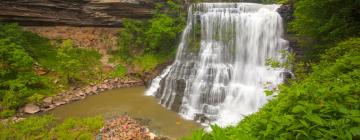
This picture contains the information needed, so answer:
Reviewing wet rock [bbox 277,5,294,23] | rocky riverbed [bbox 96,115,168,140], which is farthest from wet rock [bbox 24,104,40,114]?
wet rock [bbox 277,5,294,23]

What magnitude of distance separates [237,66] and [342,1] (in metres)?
7.99

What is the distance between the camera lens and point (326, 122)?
2.72m

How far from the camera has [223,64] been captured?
1602 centimetres

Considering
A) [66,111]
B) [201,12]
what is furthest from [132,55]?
[66,111]

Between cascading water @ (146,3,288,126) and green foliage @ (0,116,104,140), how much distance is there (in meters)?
4.86

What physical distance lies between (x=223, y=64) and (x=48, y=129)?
10.5m

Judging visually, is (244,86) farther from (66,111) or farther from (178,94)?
(66,111)

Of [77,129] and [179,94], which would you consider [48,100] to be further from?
[179,94]

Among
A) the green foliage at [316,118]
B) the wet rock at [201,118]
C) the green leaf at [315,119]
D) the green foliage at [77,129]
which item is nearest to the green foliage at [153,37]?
the wet rock at [201,118]

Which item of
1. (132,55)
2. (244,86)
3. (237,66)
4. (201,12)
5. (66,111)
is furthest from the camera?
(132,55)

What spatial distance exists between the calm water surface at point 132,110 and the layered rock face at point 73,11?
6.94 m

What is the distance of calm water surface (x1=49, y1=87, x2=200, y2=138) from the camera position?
11195 mm

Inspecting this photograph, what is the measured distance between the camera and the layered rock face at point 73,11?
17500 millimetres

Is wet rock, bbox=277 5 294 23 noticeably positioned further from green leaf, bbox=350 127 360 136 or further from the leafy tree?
green leaf, bbox=350 127 360 136
